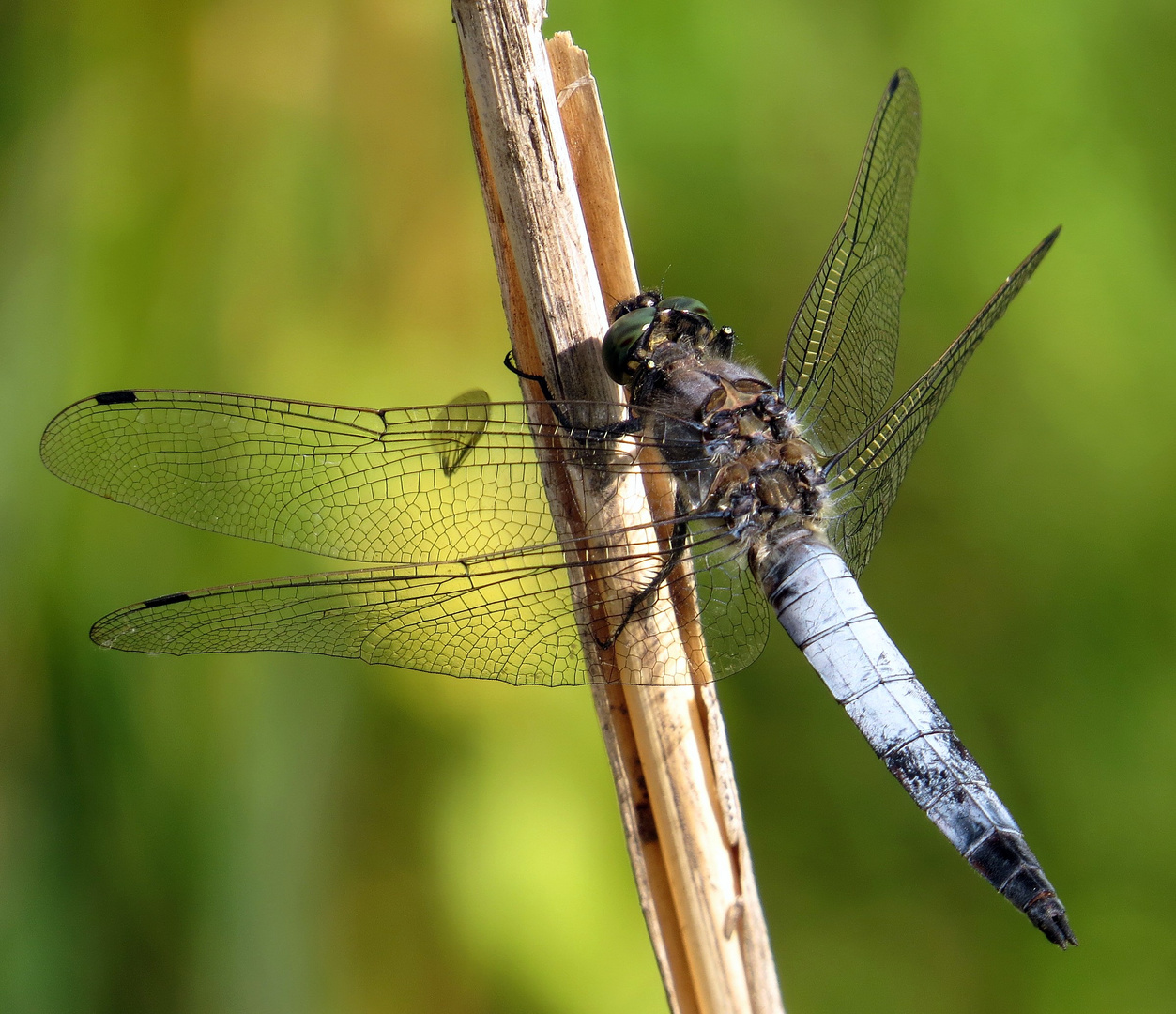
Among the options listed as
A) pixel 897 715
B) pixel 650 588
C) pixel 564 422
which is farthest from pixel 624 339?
pixel 897 715

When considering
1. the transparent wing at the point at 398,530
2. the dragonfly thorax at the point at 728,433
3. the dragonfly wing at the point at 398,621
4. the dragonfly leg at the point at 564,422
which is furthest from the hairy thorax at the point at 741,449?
the dragonfly wing at the point at 398,621

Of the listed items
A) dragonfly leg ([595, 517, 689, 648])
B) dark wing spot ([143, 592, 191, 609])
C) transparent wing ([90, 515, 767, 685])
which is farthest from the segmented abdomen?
dark wing spot ([143, 592, 191, 609])

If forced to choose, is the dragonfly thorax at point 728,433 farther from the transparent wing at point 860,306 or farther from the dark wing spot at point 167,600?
the dark wing spot at point 167,600

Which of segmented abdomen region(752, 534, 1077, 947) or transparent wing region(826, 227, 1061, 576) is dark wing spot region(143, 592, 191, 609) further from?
transparent wing region(826, 227, 1061, 576)

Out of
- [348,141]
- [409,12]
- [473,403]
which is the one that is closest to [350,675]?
[473,403]

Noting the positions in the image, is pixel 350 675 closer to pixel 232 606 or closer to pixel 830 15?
pixel 232 606

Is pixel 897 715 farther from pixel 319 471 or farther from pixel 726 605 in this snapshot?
pixel 319 471

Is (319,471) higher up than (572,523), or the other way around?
(319,471)

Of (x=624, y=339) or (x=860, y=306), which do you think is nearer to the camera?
(x=624, y=339)
